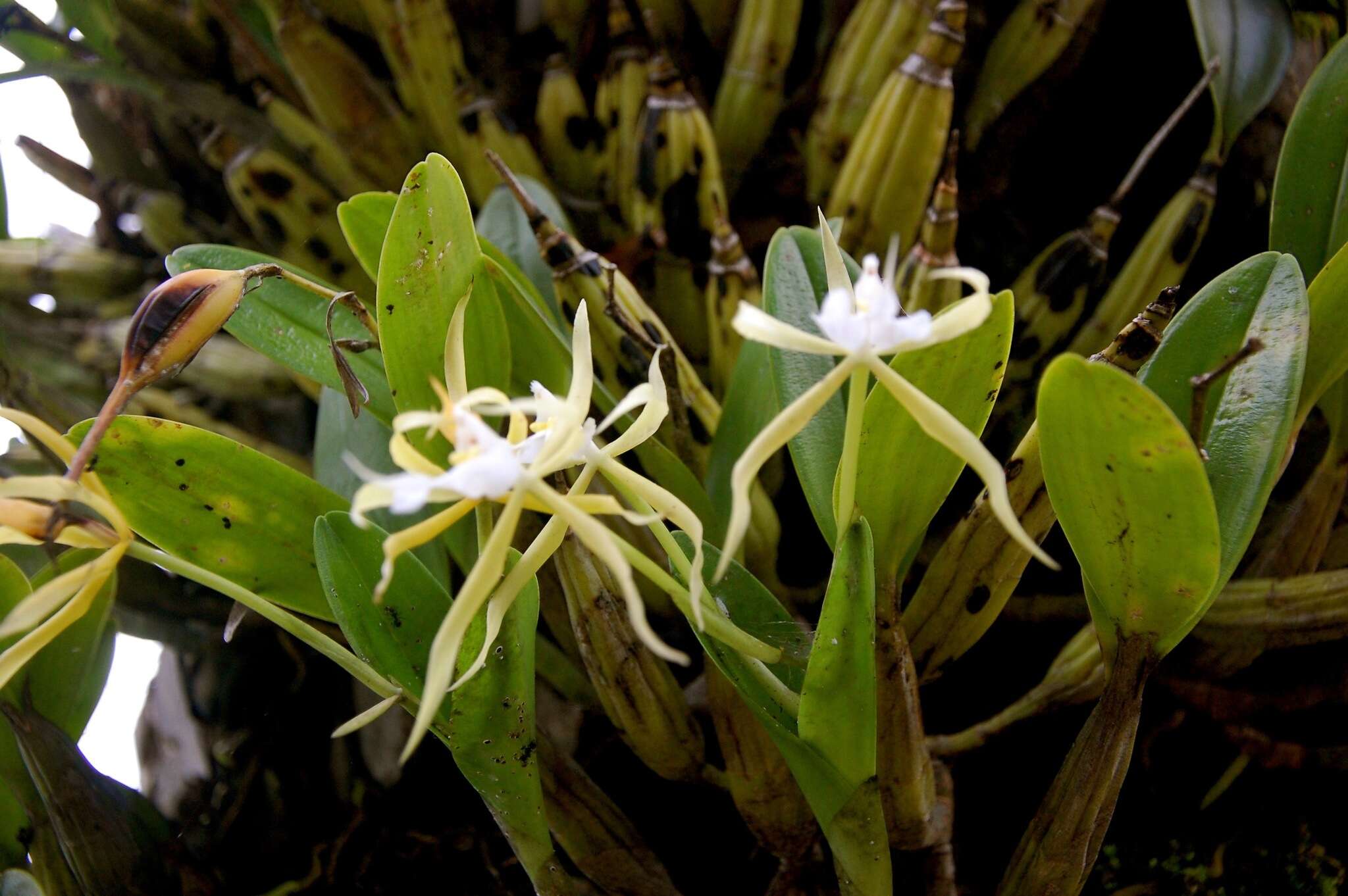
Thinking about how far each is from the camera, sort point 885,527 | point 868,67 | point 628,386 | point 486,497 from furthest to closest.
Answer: point 868,67, point 628,386, point 885,527, point 486,497

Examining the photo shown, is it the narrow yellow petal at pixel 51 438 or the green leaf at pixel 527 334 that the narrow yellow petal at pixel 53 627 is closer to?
the narrow yellow petal at pixel 51 438

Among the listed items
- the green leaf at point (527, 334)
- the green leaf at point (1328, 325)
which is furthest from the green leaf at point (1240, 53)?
the green leaf at point (527, 334)

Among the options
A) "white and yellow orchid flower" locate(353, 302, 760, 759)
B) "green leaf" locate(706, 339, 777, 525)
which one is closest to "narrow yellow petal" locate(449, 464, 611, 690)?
"white and yellow orchid flower" locate(353, 302, 760, 759)

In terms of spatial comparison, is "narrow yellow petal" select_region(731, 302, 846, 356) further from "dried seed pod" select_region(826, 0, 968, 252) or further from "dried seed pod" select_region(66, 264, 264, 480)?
"dried seed pod" select_region(826, 0, 968, 252)

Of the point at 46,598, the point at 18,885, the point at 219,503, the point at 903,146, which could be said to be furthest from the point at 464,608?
the point at 903,146

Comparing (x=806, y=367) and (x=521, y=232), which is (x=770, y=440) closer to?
(x=806, y=367)

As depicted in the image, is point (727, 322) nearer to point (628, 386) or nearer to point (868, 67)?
point (628, 386)

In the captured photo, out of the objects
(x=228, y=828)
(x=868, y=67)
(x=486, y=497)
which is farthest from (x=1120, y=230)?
(x=228, y=828)
